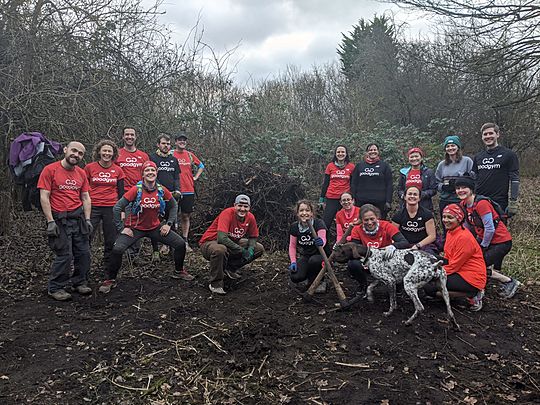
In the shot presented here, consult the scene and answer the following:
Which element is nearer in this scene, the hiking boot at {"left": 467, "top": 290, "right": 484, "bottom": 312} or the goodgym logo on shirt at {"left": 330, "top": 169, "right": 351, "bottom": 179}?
the hiking boot at {"left": 467, "top": 290, "right": 484, "bottom": 312}

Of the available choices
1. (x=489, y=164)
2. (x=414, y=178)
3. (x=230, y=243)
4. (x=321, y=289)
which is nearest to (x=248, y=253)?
(x=230, y=243)

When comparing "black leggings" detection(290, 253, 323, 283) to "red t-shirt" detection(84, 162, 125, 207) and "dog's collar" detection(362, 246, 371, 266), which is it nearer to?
"dog's collar" detection(362, 246, 371, 266)

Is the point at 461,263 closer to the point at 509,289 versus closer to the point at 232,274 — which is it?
the point at 509,289

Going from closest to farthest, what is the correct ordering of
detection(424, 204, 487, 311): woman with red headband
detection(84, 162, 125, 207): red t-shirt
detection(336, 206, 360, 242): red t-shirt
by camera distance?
detection(424, 204, 487, 311): woman with red headband, detection(336, 206, 360, 242): red t-shirt, detection(84, 162, 125, 207): red t-shirt

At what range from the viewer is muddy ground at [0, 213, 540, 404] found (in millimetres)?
3371

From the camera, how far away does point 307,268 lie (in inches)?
214

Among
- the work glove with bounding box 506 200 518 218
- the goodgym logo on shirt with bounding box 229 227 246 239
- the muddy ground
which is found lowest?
the muddy ground

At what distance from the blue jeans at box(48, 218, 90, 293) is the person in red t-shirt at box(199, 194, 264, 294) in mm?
1386

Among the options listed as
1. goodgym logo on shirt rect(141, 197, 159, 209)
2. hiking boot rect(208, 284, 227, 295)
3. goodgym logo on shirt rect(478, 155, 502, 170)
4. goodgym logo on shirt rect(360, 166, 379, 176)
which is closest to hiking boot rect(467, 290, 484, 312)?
→ goodgym logo on shirt rect(478, 155, 502, 170)

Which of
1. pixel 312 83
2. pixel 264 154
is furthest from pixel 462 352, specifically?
pixel 312 83

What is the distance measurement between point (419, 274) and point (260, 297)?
1.87 metres

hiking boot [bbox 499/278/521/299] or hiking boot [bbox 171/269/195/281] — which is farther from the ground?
hiking boot [bbox 171/269/195/281]

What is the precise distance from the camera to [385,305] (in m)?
4.88

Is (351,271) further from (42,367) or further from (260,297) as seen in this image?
(42,367)
